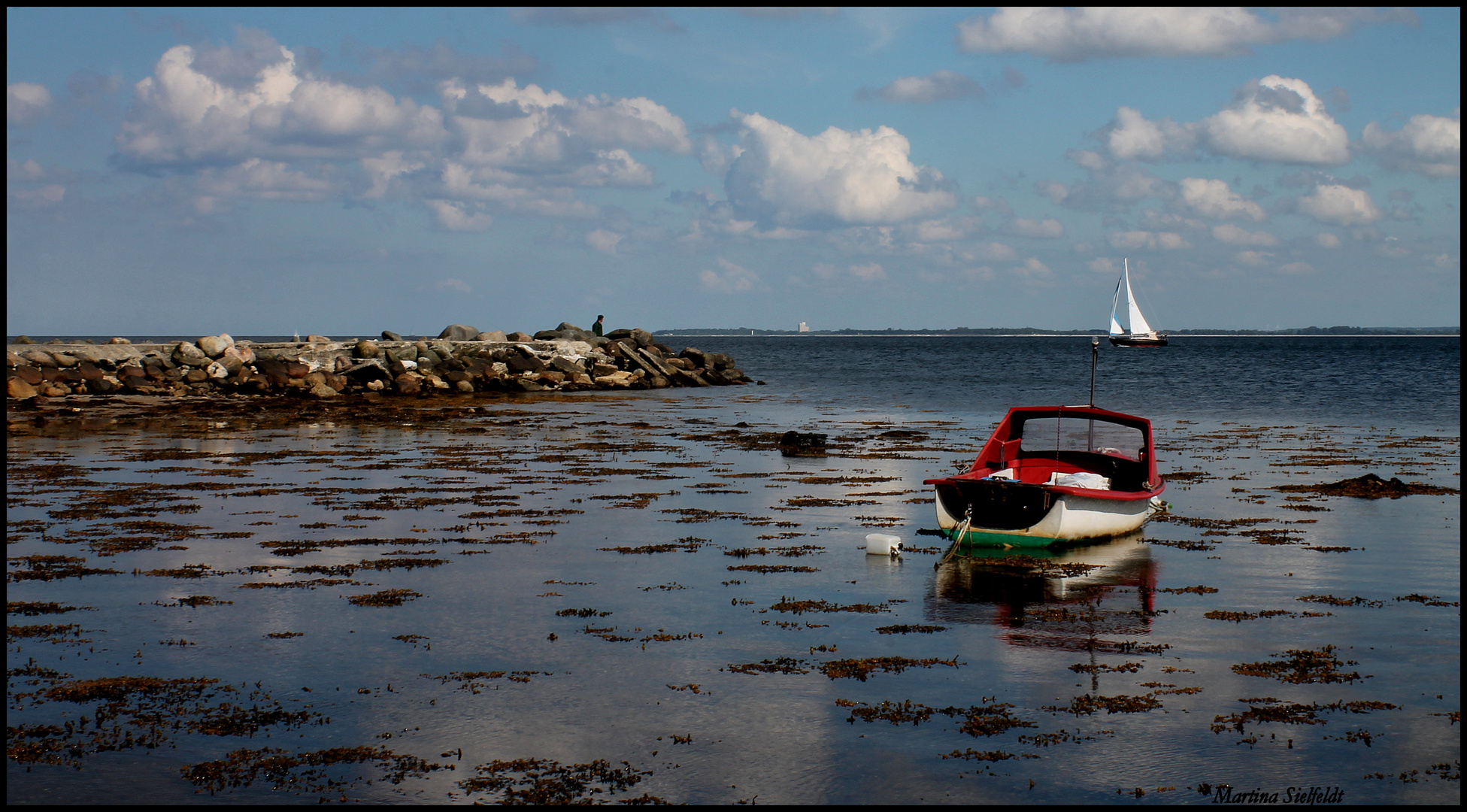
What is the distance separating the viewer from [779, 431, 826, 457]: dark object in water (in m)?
33.5

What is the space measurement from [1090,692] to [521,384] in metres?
56.6

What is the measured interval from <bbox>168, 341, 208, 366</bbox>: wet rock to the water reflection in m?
52.8

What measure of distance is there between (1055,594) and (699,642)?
17.8 ft

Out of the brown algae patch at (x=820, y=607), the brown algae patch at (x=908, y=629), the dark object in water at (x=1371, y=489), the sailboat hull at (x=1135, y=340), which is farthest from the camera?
the sailboat hull at (x=1135, y=340)

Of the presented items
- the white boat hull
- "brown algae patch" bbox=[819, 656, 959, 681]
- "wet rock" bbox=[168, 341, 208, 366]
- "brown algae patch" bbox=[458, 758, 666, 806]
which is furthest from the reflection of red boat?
"wet rock" bbox=[168, 341, 208, 366]

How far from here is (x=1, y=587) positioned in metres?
13.9

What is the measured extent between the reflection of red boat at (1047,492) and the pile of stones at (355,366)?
4230 cm

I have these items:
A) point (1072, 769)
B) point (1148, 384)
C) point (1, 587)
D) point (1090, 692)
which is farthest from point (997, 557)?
point (1148, 384)

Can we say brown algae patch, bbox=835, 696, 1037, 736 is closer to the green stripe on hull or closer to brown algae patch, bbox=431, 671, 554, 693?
brown algae patch, bbox=431, 671, 554, 693

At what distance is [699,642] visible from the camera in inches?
495

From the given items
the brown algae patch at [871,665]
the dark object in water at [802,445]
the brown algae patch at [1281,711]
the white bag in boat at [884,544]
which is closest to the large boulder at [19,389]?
the dark object in water at [802,445]

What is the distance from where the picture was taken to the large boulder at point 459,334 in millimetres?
73062

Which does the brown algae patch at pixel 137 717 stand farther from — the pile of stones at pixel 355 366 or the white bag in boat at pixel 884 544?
the pile of stones at pixel 355 366

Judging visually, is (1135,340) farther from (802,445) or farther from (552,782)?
(552,782)
